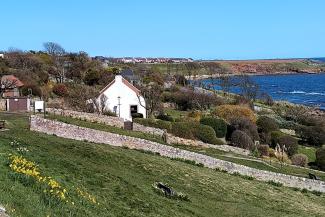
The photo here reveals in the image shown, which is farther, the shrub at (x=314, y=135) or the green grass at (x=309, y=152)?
the shrub at (x=314, y=135)

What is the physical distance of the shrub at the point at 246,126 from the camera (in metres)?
55.8

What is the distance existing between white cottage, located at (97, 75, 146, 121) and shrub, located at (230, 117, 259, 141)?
9.93 meters

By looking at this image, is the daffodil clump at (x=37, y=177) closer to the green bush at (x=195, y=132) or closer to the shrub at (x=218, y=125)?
the green bush at (x=195, y=132)

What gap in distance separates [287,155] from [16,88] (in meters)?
34.2

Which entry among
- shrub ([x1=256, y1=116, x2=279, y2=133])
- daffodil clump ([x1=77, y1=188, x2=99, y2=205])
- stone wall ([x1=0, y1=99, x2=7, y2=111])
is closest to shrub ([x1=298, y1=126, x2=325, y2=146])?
shrub ([x1=256, y1=116, x2=279, y2=133])

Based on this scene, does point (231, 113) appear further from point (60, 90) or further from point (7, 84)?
point (7, 84)

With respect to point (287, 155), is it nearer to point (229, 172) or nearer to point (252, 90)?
point (229, 172)

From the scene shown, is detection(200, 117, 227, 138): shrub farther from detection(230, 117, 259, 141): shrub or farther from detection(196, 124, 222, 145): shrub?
detection(196, 124, 222, 145): shrub

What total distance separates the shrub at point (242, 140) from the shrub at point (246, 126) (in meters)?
3.73

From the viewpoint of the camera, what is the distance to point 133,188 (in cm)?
2039

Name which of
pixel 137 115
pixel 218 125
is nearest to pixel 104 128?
pixel 218 125

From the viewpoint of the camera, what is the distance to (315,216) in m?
25.5

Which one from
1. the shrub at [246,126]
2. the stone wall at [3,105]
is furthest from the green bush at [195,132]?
the stone wall at [3,105]

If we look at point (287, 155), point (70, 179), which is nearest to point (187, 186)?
point (70, 179)
